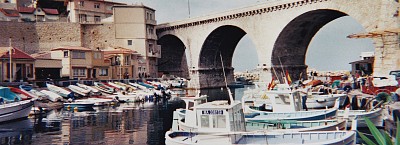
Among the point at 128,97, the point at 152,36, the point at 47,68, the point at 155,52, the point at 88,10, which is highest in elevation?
the point at 88,10

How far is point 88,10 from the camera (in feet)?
224

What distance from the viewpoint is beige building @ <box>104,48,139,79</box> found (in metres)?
55.0

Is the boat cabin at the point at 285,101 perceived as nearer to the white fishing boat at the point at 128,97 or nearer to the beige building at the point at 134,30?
the white fishing boat at the point at 128,97

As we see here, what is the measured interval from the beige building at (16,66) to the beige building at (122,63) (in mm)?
13953

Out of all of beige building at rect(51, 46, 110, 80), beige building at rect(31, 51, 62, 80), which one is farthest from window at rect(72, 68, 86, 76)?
beige building at rect(31, 51, 62, 80)

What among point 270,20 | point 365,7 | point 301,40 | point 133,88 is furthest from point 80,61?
point 365,7

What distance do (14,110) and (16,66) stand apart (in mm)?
16583

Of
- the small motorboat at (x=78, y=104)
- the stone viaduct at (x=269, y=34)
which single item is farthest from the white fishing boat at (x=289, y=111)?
the small motorboat at (x=78, y=104)

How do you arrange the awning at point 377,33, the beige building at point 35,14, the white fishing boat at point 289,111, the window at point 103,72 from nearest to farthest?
the white fishing boat at point 289,111 → the awning at point 377,33 → the window at point 103,72 → the beige building at point 35,14

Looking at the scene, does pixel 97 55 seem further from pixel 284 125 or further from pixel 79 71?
pixel 284 125

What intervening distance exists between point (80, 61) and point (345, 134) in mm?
42273

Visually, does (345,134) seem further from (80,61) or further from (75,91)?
(80,61)

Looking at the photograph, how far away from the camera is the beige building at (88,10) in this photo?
66.3 metres

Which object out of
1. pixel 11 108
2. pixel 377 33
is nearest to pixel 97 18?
pixel 11 108
